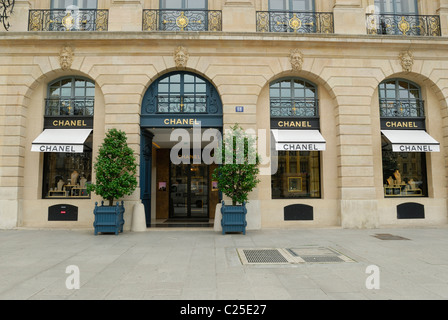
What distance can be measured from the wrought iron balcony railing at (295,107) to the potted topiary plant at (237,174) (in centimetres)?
290

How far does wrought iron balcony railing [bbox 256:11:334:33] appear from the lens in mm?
12539

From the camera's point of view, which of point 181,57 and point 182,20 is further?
point 182,20

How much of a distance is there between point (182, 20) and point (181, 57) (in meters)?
1.86

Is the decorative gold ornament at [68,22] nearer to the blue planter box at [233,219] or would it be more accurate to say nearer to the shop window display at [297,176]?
the blue planter box at [233,219]

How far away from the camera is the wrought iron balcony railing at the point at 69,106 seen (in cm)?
1233

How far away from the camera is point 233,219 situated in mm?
10250

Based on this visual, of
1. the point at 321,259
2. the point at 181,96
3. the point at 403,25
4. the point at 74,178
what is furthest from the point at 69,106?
the point at 403,25

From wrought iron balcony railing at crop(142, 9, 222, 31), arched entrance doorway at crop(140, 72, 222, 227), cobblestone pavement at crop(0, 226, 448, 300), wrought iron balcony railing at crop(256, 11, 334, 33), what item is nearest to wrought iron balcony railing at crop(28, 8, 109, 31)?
wrought iron balcony railing at crop(142, 9, 222, 31)

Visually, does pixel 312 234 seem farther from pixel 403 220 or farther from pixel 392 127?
pixel 392 127

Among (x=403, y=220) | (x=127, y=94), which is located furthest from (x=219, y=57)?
(x=403, y=220)

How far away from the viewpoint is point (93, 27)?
40.8ft

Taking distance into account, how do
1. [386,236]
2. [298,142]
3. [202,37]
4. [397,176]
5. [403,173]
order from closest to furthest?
[386,236] → [298,142] → [202,37] → [397,176] → [403,173]

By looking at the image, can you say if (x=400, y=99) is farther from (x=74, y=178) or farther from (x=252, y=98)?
(x=74, y=178)

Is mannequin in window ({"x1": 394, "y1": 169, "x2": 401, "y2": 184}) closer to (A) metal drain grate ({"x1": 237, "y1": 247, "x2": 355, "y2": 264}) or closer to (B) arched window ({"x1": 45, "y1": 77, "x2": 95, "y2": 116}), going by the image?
(A) metal drain grate ({"x1": 237, "y1": 247, "x2": 355, "y2": 264})
